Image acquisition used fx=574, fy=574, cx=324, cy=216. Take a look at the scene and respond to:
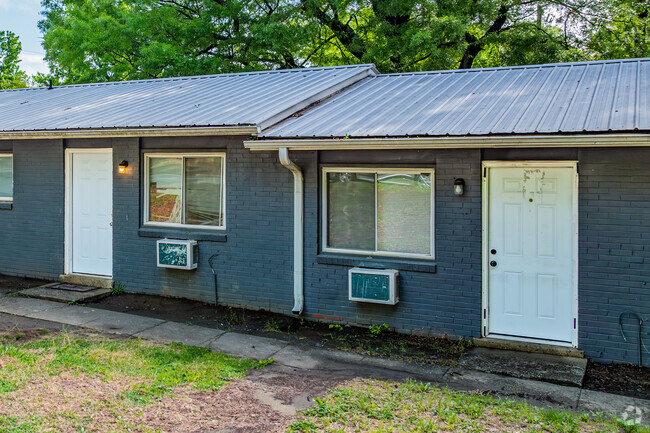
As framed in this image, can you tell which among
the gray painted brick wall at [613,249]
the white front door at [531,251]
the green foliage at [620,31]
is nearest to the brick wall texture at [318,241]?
the gray painted brick wall at [613,249]

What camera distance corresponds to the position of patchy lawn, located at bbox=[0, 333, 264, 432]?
4516 mm

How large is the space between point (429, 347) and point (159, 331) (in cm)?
348

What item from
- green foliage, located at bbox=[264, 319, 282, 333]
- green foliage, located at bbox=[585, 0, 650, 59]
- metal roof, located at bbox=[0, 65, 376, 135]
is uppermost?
green foliage, located at bbox=[585, 0, 650, 59]

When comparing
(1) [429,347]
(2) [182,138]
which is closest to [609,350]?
(1) [429,347]

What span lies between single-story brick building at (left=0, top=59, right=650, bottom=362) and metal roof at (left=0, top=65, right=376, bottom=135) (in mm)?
72

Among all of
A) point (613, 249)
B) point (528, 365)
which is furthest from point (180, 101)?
point (613, 249)

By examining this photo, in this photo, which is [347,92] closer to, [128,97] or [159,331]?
[128,97]

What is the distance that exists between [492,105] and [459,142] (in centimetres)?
152

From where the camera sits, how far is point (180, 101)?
33.6ft

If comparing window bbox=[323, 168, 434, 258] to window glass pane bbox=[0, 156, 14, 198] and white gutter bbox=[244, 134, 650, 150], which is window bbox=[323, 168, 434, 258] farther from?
window glass pane bbox=[0, 156, 14, 198]

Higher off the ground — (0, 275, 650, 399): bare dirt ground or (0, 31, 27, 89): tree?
(0, 31, 27, 89): tree

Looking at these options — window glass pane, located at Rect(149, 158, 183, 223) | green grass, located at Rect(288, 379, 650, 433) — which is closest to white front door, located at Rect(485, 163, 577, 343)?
green grass, located at Rect(288, 379, 650, 433)

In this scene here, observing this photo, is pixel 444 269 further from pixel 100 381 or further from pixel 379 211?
pixel 100 381

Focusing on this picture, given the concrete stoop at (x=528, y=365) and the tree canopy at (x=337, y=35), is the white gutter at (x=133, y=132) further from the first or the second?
the tree canopy at (x=337, y=35)
